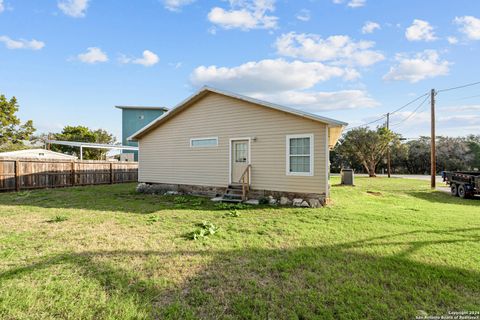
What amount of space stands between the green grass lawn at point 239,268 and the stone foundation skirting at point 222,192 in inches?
76.3

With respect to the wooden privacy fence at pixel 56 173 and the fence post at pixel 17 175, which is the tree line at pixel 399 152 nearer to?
the wooden privacy fence at pixel 56 173

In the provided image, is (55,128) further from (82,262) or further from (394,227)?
(394,227)

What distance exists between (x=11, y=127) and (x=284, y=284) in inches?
1232

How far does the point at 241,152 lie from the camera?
390 inches

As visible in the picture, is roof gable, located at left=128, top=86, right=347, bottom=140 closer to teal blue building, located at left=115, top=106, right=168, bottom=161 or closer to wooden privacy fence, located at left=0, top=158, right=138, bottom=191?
wooden privacy fence, located at left=0, top=158, right=138, bottom=191

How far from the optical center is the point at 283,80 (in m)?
16.7

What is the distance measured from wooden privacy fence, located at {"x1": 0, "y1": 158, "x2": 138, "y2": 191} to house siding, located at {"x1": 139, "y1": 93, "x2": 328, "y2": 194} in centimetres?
504

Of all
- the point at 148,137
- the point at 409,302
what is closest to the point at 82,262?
the point at 409,302

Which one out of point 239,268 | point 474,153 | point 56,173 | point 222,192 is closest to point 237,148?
point 222,192

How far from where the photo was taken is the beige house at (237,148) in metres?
8.41

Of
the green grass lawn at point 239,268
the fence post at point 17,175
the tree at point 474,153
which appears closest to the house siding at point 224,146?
the green grass lawn at point 239,268

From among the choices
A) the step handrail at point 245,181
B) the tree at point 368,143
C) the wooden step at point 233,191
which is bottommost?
the wooden step at point 233,191

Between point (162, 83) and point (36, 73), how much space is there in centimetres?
686

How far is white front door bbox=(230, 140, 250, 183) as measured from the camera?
9.80 metres
